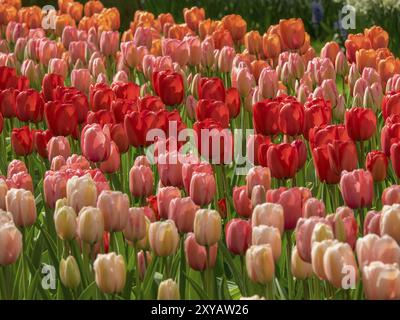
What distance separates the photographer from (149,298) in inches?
152

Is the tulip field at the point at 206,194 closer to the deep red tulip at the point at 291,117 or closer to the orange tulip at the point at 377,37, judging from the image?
the deep red tulip at the point at 291,117

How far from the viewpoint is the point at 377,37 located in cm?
737

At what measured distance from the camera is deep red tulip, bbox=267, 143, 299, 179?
4.43 metres

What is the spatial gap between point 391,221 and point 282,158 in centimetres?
93

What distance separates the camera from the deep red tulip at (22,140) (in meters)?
5.14

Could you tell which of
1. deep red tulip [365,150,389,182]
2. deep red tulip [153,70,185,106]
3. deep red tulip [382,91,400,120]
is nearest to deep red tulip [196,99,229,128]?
deep red tulip [153,70,185,106]

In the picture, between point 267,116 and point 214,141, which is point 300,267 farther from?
point 267,116

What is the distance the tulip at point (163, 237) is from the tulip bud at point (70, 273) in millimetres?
278

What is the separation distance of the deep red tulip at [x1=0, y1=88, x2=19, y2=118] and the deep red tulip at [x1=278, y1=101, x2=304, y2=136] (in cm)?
151

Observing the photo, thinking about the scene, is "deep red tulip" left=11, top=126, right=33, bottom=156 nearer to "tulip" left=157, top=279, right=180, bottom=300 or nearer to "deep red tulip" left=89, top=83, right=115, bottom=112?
"deep red tulip" left=89, top=83, right=115, bottom=112

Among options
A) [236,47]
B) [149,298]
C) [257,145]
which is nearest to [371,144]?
[257,145]

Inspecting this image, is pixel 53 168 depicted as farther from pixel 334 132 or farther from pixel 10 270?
pixel 334 132

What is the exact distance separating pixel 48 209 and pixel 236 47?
13.9 ft

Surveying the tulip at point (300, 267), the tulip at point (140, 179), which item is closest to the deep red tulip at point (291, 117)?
the tulip at point (140, 179)
